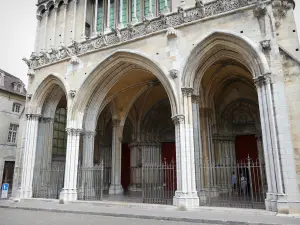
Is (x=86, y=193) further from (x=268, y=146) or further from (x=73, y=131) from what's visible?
(x=268, y=146)

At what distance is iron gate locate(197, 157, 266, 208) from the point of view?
892 cm

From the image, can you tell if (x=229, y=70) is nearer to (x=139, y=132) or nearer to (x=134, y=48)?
(x=134, y=48)

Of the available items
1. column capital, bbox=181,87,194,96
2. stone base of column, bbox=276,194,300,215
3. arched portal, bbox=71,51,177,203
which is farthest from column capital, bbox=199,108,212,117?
stone base of column, bbox=276,194,300,215

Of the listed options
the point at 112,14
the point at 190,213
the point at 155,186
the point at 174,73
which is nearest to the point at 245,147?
the point at 155,186

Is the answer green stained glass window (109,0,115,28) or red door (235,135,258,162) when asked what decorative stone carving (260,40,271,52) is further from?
green stained glass window (109,0,115,28)

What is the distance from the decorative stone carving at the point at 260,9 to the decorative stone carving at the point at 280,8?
145cm

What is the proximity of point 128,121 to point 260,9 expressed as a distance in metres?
10.8

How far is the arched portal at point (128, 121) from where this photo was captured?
39.7 feet

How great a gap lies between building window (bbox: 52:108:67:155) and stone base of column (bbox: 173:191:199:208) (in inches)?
403

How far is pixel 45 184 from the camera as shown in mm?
12867

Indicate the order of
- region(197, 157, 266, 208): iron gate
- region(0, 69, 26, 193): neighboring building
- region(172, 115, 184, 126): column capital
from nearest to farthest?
region(197, 157, 266, 208): iron gate
region(172, 115, 184, 126): column capital
region(0, 69, 26, 193): neighboring building

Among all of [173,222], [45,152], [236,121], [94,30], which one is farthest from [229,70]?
[45,152]

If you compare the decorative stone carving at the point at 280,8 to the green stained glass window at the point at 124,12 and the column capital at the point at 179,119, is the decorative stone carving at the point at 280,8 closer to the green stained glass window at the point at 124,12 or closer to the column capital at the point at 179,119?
the column capital at the point at 179,119

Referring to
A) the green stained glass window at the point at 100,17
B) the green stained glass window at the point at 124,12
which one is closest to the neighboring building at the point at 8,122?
the green stained glass window at the point at 100,17
